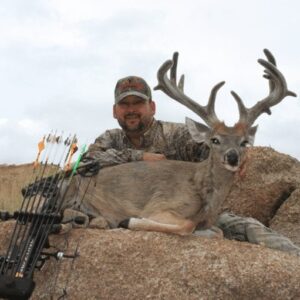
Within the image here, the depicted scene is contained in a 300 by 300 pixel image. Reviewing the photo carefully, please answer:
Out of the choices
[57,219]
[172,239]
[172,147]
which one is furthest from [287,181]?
[57,219]

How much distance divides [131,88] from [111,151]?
0.92 m

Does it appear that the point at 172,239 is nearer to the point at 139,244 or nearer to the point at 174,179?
the point at 139,244

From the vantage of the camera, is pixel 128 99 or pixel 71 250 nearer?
pixel 71 250

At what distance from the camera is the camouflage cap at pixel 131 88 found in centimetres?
866

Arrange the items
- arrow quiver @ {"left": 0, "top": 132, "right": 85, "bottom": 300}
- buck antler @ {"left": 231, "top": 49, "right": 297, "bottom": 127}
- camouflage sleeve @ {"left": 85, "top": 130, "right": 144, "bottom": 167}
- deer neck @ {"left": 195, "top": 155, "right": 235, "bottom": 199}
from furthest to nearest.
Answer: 1. camouflage sleeve @ {"left": 85, "top": 130, "right": 144, "bottom": 167}
2. buck antler @ {"left": 231, "top": 49, "right": 297, "bottom": 127}
3. deer neck @ {"left": 195, "top": 155, "right": 235, "bottom": 199}
4. arrow quiver @ {"left": 0, "top": 132, "right": 85, "bottom": 300}

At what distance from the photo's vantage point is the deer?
7.05m

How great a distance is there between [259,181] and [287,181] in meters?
0.46

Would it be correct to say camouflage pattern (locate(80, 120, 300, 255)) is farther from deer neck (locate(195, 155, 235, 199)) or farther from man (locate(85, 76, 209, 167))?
deer neck (locate(195, 155, 235, 199))

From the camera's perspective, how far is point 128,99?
28.5ft

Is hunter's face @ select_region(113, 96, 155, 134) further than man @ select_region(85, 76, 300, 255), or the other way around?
hunter's face @ select_region(113, 96, 155, 134)

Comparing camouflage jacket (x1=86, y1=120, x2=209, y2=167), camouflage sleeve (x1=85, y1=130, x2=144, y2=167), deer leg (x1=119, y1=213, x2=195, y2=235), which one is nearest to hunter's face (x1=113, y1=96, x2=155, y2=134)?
camouflage jacket (x1=86, y1=120, x2=209, y2=167)

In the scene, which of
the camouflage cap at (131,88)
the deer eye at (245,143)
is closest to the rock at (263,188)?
the camouflage cap at (131,88)

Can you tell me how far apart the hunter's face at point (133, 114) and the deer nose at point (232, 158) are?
196 cm

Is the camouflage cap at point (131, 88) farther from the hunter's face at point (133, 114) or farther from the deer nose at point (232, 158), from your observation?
the deer nose at point (232, 158)
